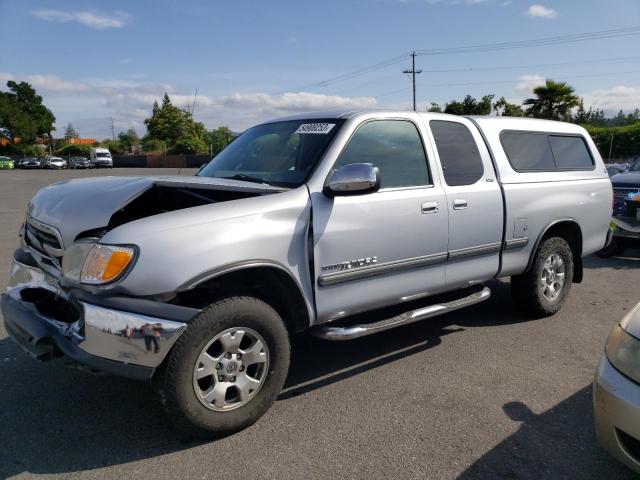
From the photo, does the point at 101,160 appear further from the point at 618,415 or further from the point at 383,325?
the point at 618,415

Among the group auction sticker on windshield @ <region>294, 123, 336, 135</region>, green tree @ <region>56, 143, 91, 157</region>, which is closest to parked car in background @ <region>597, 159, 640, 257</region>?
auction sticker on windshield @ <region>294, 123, 336, 135</region>

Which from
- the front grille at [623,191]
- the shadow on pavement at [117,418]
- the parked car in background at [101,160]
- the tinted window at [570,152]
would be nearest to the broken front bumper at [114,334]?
the shadow on pavement at [117,418]

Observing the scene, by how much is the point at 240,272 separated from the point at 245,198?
465 millimetres

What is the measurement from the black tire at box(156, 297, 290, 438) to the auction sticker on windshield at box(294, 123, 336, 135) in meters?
1.41

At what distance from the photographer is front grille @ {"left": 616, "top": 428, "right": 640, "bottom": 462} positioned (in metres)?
2.35

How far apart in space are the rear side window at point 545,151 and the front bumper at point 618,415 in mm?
2713

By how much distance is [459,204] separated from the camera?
417cm

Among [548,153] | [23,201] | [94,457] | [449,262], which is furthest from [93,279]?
[23,201]

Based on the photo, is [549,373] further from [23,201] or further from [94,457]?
[23,201]

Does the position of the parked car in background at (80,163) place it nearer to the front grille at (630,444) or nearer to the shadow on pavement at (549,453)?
the shadow on pavement at (549,453)

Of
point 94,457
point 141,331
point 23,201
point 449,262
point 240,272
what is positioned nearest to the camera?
point 141,331

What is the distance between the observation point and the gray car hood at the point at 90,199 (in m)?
3.02

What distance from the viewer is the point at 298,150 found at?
385 centimetres

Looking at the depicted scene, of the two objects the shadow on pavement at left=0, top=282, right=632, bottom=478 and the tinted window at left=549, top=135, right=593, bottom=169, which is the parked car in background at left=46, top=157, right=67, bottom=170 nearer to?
the shadow on pavement at left=0, top=282, right=632, bottom=478
